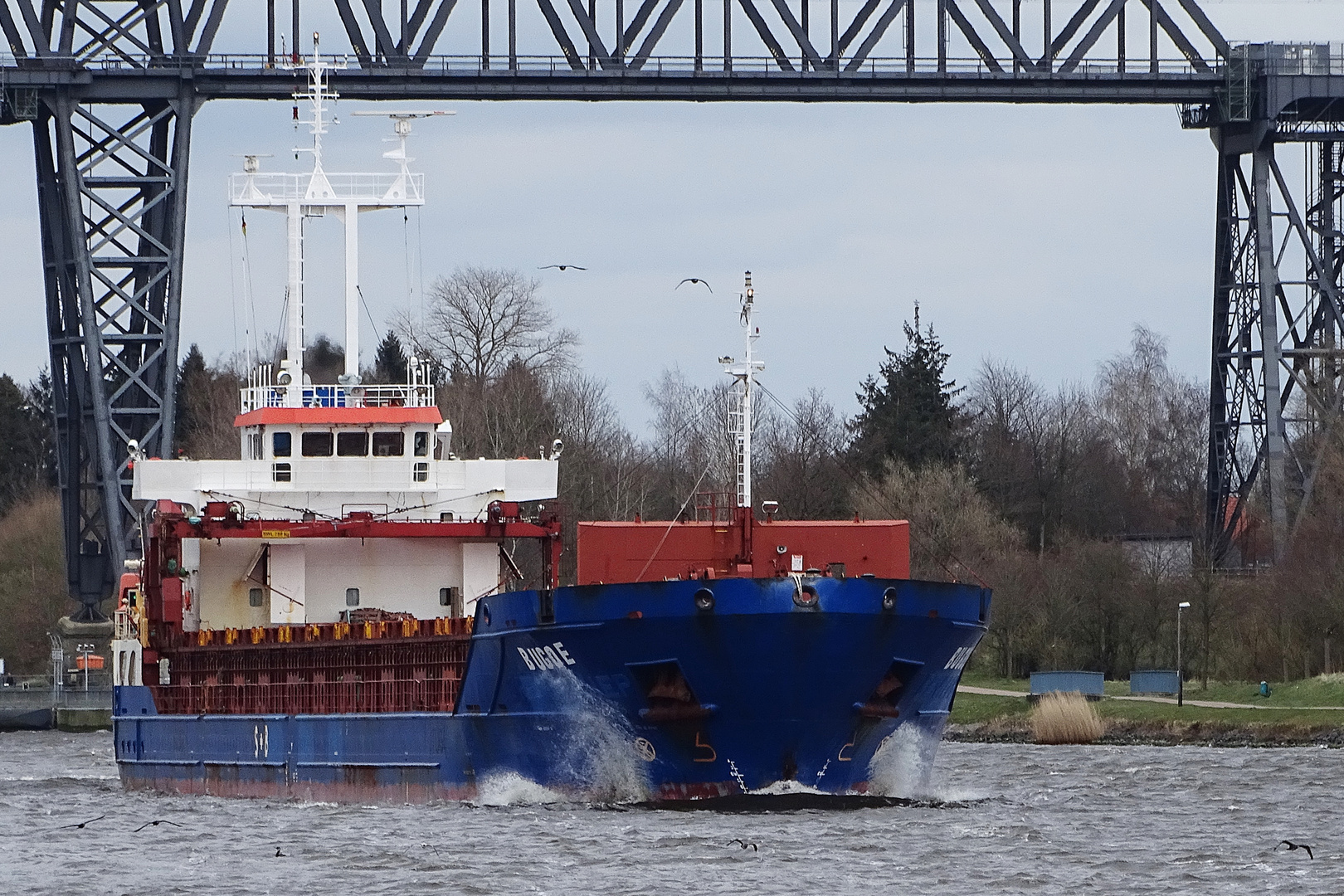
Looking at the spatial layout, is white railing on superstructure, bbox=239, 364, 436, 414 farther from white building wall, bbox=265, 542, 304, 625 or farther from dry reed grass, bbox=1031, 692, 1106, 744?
dry reed grass, bbox=1031, 692, 1106, 744

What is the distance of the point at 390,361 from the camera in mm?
109812

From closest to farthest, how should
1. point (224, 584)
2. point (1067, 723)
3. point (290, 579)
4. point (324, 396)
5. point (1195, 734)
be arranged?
1. point (290, 579)
2. point (224, 584)
3. point (324, 396)
4. point (1195, 734)
5. point (1067, 723)

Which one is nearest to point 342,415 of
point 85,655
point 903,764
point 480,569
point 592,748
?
point 480,569

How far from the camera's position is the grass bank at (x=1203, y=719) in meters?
56.3

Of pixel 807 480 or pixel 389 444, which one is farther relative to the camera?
pixel 807 480

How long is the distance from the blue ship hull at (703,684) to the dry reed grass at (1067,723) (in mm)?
A: 21456

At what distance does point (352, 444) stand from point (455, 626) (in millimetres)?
7510

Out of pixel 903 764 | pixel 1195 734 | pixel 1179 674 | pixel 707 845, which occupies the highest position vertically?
pixel 1179 674

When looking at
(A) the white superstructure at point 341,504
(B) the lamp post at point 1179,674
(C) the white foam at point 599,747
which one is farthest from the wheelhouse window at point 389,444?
(B) the lamp post at point 1179,674

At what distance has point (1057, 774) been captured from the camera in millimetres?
48062

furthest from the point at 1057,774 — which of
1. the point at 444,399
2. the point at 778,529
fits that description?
the point at 444,399

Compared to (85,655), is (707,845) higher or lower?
lower

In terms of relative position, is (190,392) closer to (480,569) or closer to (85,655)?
(85,655)

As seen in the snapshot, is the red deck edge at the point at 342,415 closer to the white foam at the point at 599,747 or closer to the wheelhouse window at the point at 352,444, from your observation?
the wheelhouse window at the point at 352,444
